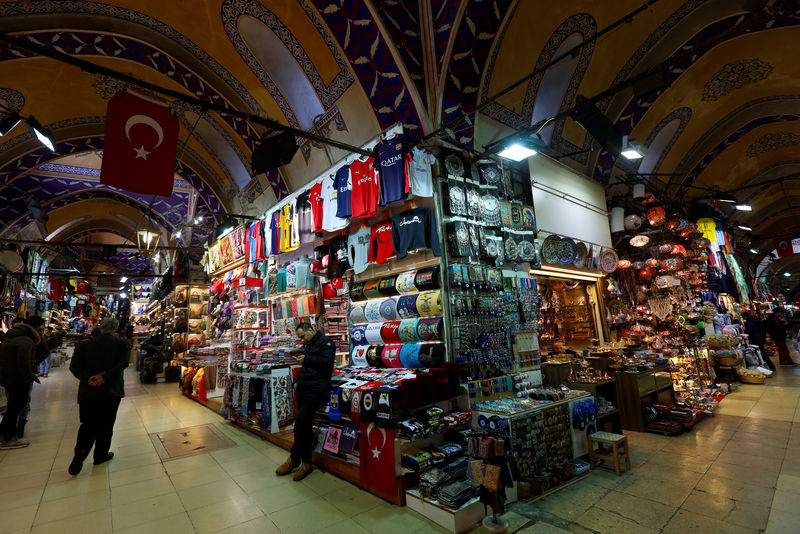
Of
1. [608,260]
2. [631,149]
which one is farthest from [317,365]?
[608,260]

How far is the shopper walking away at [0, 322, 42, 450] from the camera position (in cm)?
509

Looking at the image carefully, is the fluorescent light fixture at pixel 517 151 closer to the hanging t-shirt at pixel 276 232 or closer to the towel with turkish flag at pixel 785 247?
the hanging t-shirt at pixel 276 232

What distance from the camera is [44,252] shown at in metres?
15.6

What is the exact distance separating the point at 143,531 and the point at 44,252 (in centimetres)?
1881

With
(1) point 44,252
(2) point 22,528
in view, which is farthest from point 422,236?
(1) point 44,252

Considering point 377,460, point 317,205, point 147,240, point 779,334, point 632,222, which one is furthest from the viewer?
point 779,334

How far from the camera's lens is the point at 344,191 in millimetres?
5211

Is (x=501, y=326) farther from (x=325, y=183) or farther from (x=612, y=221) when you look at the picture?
(x=612, y=221)

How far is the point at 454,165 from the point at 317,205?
2353 mm

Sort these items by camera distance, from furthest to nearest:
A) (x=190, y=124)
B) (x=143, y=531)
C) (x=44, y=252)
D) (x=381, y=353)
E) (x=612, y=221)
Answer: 1. (x=44, y=252)
2. (x=190, y=124)
3. (x=612, y=221)
4. (x=381, y=353)
5. (x=143, y=531)

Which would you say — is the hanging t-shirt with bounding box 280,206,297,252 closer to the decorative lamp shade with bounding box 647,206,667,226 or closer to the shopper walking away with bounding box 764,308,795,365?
the decorative lamp shade with bounding box 647,206,667,226

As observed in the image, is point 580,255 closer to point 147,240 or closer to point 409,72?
point 409,72

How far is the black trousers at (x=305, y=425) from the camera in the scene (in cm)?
394

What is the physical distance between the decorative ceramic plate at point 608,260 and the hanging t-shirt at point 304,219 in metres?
5.83
